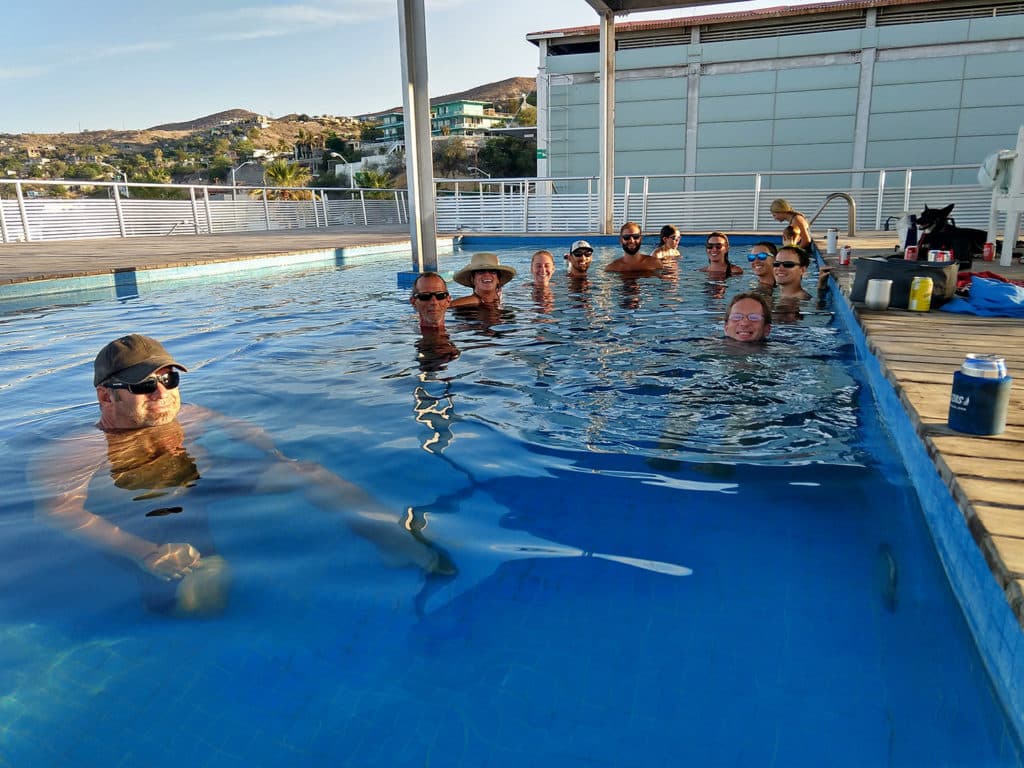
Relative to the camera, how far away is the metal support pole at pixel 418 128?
793 centimetres

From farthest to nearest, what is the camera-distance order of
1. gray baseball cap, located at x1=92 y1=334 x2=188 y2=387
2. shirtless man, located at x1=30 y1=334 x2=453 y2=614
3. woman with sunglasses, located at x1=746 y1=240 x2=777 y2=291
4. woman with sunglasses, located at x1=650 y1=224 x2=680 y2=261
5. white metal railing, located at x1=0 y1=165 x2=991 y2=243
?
white metal railing, located at x1=0 y1=165 x2=991 y2=243 → woman with sunglasses, located at x1=650 y1=224 x2=680 y2=261 → woman with sunglasses, located at x1=746 y1=240 x2=777 y2=291 → gray baseball cap, located at x1=92 y1=334 x2=188 y2=387 → shirtless man, located at x1=30 y1=334 x2=453 y2=614

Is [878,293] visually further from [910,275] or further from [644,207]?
[644,207]

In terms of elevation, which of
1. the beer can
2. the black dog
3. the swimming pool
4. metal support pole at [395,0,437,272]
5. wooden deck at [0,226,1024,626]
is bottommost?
the swimming pool

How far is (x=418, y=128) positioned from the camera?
27.6 ft

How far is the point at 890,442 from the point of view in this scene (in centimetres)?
315

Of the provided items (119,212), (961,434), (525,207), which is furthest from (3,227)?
(961,434)

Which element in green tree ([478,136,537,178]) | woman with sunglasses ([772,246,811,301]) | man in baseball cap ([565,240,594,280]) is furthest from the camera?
green tree ([478,136,537,178])

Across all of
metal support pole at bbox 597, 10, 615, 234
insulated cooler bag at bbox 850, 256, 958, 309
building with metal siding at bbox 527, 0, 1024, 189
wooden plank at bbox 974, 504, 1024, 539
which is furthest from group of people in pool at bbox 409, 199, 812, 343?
building with metal siding at bbox 527, 0, 1024, 189

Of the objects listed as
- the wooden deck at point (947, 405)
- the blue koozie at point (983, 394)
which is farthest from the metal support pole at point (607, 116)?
the blue koozie at point (983, 394)

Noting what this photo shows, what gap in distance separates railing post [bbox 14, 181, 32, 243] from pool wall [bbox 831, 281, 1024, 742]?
14284 mm

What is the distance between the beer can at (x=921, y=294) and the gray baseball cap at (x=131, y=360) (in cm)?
421

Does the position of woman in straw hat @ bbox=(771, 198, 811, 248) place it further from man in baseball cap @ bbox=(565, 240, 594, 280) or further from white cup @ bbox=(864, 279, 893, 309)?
white cup @ bbox=(864, 279, 893, 309)

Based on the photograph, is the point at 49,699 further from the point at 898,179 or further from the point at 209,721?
the point at 898,179

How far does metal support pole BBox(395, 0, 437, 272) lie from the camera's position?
26.0ft
